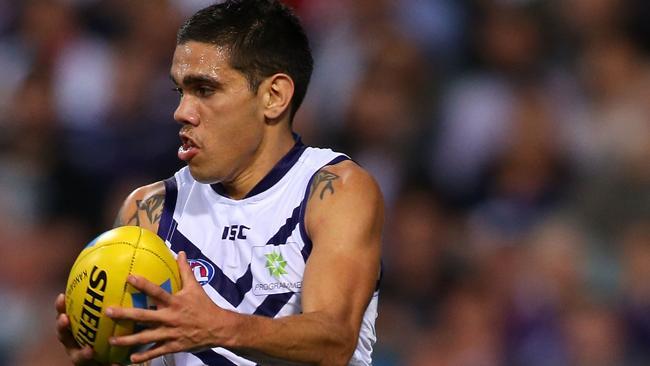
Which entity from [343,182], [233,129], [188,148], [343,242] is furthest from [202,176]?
[343,242]

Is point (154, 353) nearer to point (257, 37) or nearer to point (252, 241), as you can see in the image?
point (252, 241)

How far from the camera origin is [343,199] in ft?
16.0

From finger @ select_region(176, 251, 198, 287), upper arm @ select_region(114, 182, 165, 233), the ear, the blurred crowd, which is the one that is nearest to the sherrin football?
finger @ select_region(176, 251, 198, 287)

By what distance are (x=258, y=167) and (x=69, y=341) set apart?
1165mm

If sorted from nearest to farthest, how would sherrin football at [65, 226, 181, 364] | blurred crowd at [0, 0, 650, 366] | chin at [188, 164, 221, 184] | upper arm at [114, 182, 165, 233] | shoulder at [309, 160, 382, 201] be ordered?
sherrin football at [65, 226, 181, 364], shoulder at [309, 160, 382, 201], chin at [188, 164, 221, 184], upper arm at [114, 182, 165, 233], blurred crowd at [0, 0, 650, 366]

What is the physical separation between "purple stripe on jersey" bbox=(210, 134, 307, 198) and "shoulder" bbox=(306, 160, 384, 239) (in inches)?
7.8

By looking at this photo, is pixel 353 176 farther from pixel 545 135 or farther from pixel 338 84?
pixel 338 84

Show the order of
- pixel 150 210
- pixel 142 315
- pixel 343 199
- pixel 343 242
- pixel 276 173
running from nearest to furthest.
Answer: pixel 142 315, pixel 343 242, pixel 343 199, pixel 276 173, pixel 150 210

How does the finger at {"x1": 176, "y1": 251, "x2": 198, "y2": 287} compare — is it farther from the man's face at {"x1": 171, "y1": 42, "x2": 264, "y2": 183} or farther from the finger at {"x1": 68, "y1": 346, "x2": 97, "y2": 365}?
the man's face at {"x1": 171, "y1": 42, "x2": 264, "y2": 183}

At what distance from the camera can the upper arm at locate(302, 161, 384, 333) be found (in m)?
4.58

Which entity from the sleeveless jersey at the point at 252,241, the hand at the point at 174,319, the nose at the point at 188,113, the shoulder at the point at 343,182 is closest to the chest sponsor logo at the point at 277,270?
the sleeveless jersey at the point at 252,241

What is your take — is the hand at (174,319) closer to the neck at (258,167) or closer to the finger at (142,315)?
the finger at (142,315)

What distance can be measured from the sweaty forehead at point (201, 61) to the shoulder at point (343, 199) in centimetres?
60

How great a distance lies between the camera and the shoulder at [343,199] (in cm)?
483
